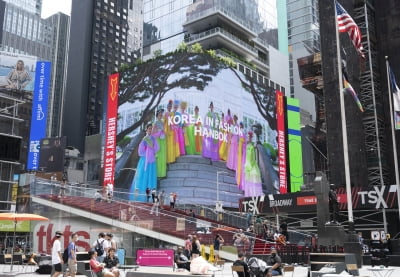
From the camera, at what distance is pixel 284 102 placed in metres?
82.7

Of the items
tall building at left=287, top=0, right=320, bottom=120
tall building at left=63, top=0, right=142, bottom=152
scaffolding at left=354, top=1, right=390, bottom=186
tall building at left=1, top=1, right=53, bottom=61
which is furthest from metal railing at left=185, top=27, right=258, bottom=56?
tall building at left=1, top=1, right=53, bottom=61

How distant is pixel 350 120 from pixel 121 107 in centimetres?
3668

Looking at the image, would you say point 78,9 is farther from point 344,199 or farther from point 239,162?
point 344,199

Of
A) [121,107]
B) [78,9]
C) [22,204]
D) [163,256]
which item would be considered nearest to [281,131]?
[121,107]

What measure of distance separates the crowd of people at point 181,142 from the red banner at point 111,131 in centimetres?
600

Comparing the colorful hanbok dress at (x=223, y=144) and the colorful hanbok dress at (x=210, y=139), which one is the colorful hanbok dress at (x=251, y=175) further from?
the colorful hanbok dress at (x=210, y=139)

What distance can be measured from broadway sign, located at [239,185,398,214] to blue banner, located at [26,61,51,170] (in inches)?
1832

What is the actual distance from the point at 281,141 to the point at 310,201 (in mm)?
39958

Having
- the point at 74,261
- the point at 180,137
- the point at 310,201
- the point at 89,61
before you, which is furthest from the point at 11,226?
the point at 89,61

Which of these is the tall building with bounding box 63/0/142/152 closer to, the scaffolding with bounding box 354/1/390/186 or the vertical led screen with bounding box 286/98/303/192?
the vertical led screen with bounding box 286/98/303/192

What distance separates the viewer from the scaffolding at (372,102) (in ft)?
137

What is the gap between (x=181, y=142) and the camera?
2432 inches

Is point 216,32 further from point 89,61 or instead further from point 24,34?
point 24,34

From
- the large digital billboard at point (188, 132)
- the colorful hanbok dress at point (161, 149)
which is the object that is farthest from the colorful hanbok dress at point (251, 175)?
the colorful hanbok dress at point (161, 149)
